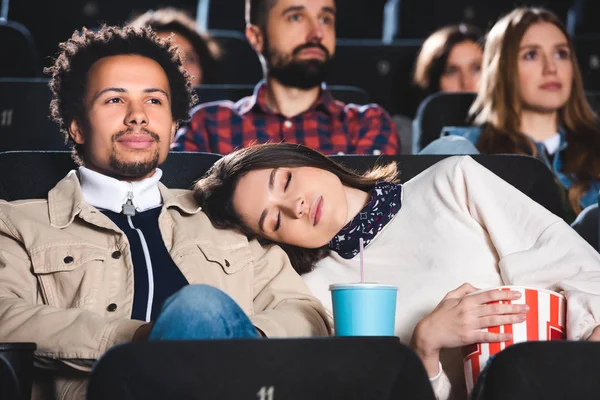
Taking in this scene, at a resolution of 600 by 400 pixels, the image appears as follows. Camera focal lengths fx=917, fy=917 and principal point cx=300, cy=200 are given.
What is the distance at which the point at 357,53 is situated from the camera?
10.7 feet

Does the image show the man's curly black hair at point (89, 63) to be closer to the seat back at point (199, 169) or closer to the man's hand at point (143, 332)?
the seat back at point (199, 169)

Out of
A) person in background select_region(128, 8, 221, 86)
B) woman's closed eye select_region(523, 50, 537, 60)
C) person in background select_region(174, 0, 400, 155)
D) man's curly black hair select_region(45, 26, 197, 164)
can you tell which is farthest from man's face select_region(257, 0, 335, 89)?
man's curly black hair select_region(45, 26, 197, 164)

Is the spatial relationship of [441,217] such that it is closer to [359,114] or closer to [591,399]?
[591,399]

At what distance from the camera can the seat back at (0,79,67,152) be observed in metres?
2.45

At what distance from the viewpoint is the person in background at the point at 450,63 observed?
304 centimetres

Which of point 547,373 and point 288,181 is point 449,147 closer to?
point 288,181

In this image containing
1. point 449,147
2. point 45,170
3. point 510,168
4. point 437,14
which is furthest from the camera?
point 437,14

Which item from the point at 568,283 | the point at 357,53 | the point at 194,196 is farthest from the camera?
the point at 357,53

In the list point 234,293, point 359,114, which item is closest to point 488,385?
point 234,293

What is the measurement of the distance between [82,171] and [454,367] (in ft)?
2.39

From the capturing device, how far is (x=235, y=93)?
2.79m

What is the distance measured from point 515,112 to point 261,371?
5.69ft

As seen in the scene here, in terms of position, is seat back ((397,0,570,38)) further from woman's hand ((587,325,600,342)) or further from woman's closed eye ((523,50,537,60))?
woman's hand ((587,325,600,342))

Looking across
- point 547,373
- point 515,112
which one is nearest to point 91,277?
point 547,373
